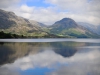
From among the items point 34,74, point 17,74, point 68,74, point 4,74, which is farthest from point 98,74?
point 4,74

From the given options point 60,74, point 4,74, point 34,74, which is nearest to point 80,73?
point 60,74

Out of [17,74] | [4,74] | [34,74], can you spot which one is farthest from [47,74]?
[4,74]

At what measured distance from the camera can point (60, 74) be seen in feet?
76.8

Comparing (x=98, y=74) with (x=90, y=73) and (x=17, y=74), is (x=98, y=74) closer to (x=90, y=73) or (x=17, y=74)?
(x=90, y=73)

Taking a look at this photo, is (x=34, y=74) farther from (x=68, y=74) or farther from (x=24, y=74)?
(x=68, y=74)

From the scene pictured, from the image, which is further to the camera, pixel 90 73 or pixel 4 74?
pixel 90 73

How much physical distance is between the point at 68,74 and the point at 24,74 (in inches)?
242

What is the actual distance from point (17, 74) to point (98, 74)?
11310 mm

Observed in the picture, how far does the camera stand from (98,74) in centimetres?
2358

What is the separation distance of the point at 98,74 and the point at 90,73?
131 centimetres

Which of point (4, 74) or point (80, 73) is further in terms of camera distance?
point (80, 73)

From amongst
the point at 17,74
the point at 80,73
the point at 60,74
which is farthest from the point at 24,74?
the point at 80,73

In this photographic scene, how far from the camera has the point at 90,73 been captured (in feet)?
80.5

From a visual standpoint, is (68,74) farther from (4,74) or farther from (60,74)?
(4,74)
